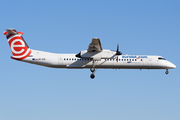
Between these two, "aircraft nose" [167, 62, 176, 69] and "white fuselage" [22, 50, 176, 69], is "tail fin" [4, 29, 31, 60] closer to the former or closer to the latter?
"white fuselage" [22, 50, 176, 69]

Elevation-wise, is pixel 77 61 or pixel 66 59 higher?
pixel 66 59

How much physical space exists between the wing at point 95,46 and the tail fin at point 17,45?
8.22 m

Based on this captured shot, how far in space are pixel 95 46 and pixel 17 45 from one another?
10279mm

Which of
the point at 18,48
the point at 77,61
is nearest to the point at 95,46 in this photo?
the point at 77,61

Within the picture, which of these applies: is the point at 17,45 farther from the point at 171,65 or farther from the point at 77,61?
the point at 171,65

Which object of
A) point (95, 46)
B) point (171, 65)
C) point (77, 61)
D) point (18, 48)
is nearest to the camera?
point (95, 46)

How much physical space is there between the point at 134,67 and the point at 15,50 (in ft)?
50.1

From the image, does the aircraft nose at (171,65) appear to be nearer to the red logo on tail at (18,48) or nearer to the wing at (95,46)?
the wing at (95,46)

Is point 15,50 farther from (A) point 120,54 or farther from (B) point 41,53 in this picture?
(A) point 120,54

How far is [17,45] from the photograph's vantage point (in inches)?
1524

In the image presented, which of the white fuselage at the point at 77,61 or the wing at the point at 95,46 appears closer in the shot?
the wing at the point at 95,46

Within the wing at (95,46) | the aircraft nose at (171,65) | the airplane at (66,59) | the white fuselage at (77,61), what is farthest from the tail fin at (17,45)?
the aircraft nose at (171,65)

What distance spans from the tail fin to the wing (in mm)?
8215

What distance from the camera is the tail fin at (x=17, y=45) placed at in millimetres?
38469
